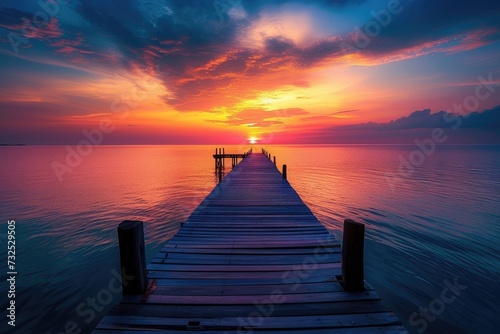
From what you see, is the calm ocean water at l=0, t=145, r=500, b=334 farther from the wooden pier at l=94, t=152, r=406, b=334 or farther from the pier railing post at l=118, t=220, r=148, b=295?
the pier railing post at l=118, t=220, r=148, b=295

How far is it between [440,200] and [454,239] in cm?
860

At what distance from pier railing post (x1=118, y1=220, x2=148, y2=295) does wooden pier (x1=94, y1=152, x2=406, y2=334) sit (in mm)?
140

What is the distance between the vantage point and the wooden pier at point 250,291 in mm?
2779

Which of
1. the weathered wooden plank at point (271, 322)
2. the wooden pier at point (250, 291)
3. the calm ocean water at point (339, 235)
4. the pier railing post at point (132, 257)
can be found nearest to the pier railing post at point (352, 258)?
the wooden pier at point (250, 291)

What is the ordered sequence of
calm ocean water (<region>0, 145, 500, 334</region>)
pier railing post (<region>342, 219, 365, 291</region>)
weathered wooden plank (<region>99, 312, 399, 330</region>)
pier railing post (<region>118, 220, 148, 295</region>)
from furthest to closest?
calm ocean water (<region>0, 145, 500, 334</region>) < pier railing post (<region>342, 219, 365, 291</region>) < pier railing post (<region>118, 220, 148, 295</region>) < weathered wooden plank (<region>99, 312, 399, 330</region>)

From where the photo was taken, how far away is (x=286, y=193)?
10930 millimetres

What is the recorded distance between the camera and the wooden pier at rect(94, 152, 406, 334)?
2779mm

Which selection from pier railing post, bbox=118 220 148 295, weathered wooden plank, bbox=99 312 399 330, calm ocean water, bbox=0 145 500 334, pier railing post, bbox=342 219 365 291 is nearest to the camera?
weathered wooden plank, bbox=99 312 399 330

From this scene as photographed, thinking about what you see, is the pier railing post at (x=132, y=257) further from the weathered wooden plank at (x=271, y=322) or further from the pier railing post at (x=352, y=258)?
the pier railing post at (x=352, y=258)

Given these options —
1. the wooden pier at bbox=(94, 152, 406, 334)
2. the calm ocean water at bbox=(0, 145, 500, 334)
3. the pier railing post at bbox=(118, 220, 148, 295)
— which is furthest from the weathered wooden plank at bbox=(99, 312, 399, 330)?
the calm ocean water at bbox=(0, 145, 500, 334)

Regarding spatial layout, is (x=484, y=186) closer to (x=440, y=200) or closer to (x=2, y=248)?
(x=440, y=200)

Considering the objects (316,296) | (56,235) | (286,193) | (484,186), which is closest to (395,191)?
(484,186)

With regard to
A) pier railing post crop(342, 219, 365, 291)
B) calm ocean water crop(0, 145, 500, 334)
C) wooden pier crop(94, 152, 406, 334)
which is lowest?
calm ocean water crop(0, 145, 500, 334)

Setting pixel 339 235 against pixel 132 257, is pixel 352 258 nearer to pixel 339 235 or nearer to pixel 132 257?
pixel 132 257
